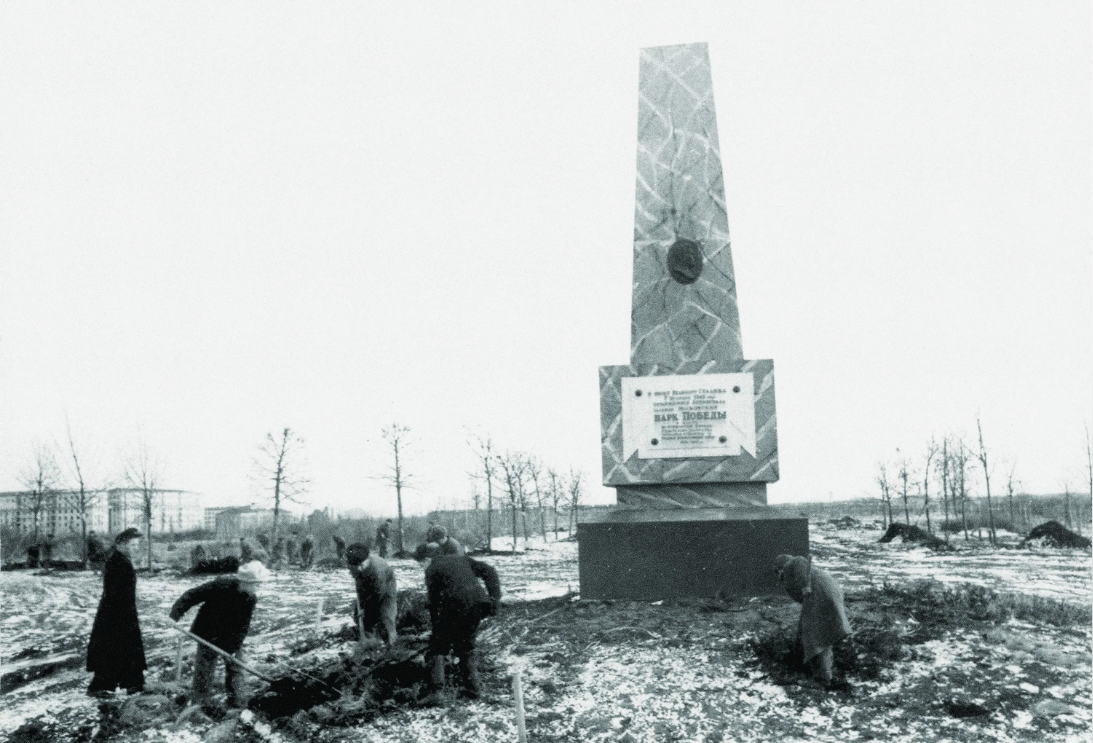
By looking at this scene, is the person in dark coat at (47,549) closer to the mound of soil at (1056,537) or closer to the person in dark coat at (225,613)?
the person in dark coat at (225,613)

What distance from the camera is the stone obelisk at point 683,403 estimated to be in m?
8.79

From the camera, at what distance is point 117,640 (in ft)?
23.1

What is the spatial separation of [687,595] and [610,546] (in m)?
0.95

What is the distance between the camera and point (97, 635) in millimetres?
7059

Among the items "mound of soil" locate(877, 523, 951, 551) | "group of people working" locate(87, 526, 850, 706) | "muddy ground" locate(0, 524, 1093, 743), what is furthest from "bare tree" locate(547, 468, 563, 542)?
"group of people working" locate(87, 526, 850, 706)

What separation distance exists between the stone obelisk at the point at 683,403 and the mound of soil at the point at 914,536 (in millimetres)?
17645

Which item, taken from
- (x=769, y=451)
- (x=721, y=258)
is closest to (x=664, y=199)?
(x=721, y=258)

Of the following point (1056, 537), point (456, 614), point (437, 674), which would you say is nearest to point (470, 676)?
point (437, 674)

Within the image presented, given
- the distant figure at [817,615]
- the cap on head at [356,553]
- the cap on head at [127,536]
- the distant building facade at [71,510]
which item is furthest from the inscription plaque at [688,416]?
the distant building facade at [71,510]

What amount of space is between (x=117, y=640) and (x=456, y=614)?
301 cm

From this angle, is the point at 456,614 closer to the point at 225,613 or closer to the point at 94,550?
the point at 225,613

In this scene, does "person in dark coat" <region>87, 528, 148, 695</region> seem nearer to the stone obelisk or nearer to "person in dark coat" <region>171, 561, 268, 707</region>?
"person in dark coat" <region>171, 561, 268, 707</region>

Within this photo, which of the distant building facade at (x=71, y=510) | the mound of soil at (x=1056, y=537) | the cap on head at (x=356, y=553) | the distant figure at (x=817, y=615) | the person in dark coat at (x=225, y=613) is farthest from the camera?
the distant building facade at (x=71, y=510)

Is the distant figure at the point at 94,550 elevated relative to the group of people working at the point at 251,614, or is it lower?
lower
